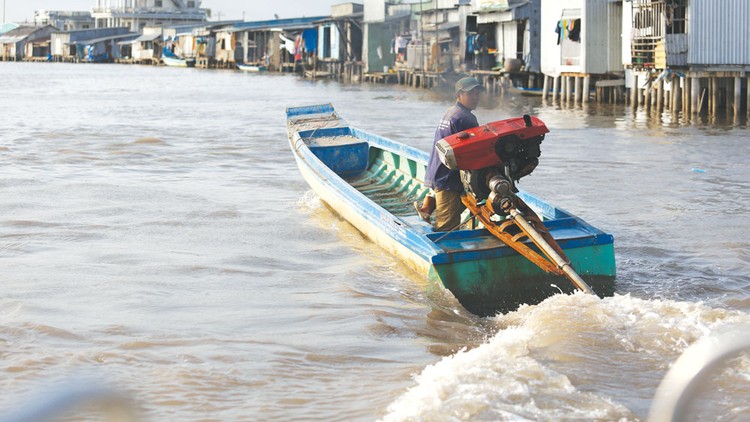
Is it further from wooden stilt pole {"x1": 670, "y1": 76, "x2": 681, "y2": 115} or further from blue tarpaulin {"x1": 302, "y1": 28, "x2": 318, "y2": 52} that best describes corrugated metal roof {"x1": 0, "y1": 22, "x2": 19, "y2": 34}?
wooden stilt pole {"x1": 670, "y1": 76, "x2": 681, "y2": 115}

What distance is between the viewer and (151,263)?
30.0 feet

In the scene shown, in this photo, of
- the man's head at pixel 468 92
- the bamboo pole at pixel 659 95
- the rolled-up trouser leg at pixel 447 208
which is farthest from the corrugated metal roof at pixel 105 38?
the man's head at pixel 468 92

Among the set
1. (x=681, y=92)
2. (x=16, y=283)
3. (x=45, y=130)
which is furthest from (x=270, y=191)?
(x=681, y=92)

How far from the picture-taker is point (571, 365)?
5906mm

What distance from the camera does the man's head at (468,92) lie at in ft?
25.6

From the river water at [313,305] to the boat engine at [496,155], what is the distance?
3.08ft

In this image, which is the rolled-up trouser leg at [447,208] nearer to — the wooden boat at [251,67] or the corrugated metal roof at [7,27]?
the wooden boat at [251,67]

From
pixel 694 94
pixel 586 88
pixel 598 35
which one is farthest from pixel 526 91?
pixel 694 94

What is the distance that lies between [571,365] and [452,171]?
2476 mm

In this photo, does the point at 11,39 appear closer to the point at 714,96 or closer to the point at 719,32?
the point at 714,96

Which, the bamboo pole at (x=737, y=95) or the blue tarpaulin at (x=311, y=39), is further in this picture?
the blue tarpaulin at (x=311, y=39)

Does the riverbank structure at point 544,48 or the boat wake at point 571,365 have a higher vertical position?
the riverbank structure at point 544,48

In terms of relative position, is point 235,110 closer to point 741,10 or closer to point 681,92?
point 681,92

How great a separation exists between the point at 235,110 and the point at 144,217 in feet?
66.4
